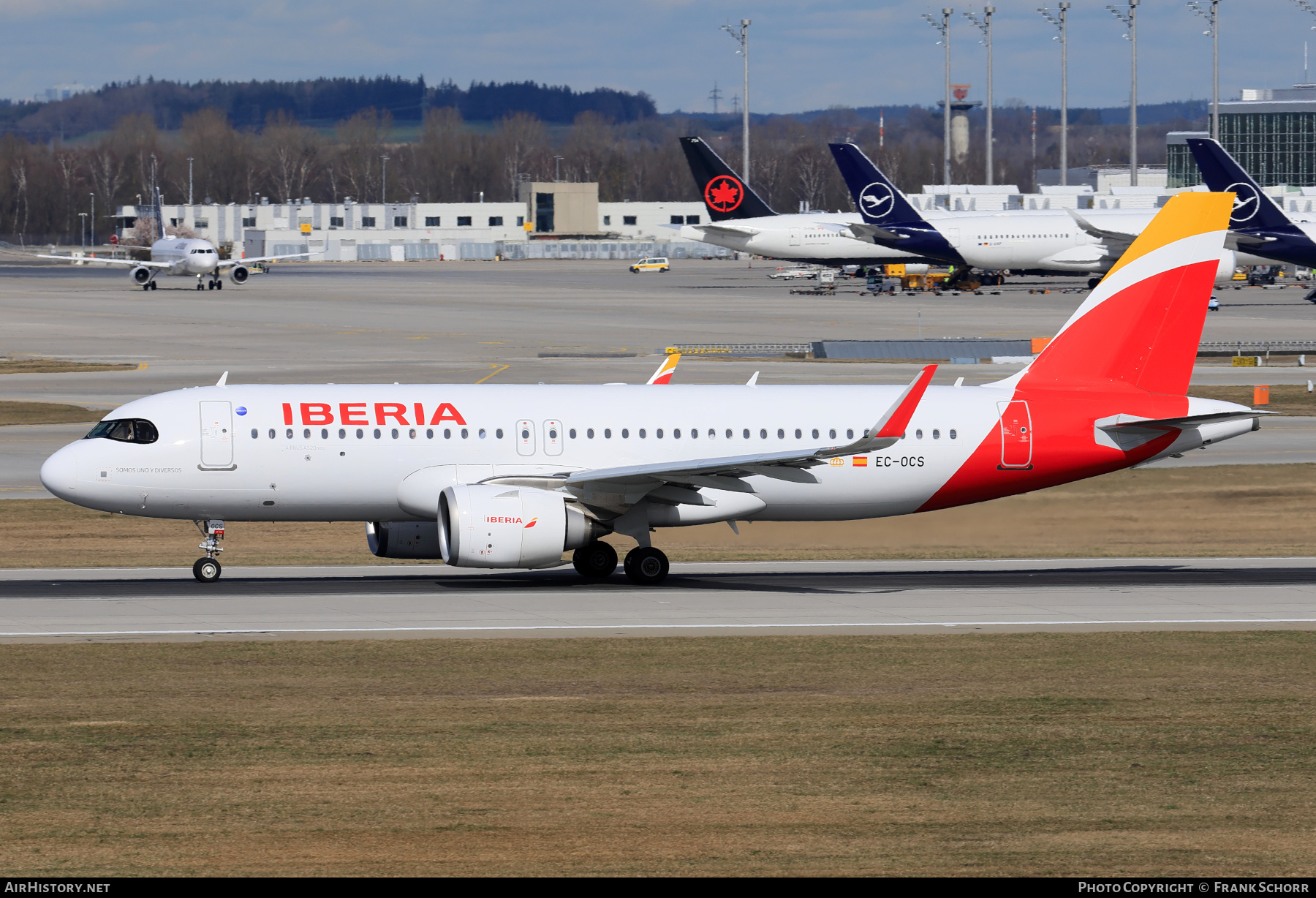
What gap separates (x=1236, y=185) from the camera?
10456cm

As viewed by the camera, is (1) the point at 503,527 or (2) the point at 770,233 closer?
(1) the point at 503,527

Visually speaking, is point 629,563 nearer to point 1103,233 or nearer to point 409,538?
point 409,538

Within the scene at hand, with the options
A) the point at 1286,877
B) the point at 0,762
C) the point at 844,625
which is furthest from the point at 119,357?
the point at 1286,877

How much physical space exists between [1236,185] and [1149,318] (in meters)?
74.9

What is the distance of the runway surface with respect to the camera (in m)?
28.7

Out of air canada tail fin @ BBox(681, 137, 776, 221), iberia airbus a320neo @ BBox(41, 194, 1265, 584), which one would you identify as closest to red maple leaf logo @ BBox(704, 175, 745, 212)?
air canada tail fin @ BBox(681, 137, 776, 221)

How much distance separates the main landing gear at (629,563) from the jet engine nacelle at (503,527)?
212 cm

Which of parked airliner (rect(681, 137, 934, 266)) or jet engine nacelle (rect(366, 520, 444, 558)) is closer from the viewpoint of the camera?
jet engine nacelle (rect(366, 520, 444, 558))

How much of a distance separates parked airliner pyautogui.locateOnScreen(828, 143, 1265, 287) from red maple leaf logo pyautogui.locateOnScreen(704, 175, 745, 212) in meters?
9.32

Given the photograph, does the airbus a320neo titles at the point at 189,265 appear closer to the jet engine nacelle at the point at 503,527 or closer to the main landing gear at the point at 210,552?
the main landing gear at the point at 210,552

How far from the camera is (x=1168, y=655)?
2591 cm

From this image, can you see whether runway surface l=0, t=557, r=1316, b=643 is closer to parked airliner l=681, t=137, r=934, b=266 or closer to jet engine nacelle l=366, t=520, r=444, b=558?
jet engine nacelle l=366, t=520, r=444, b=558

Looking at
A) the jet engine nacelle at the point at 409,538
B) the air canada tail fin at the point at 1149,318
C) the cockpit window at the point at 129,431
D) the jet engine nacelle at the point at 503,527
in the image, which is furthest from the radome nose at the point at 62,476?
the air canada tail fin at the point at 1149,318

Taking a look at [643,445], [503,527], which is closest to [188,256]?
[643,445]
